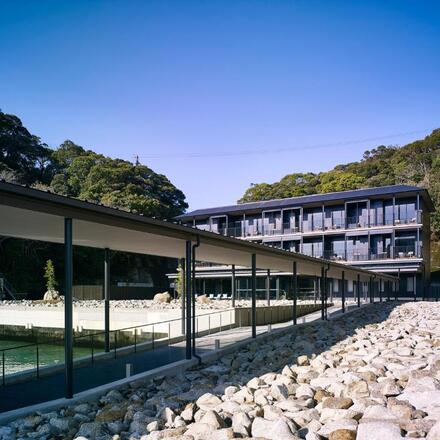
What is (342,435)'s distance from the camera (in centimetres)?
676

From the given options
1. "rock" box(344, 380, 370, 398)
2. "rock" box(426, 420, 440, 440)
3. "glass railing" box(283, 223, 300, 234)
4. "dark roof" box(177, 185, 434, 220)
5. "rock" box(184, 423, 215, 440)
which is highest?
"dark roof" box(177, 185, 434, 220)

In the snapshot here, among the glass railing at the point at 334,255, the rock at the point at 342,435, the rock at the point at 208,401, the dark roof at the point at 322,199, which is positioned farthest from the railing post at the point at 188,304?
the glass railing at the point at 334,255

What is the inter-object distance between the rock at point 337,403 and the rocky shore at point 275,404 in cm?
2

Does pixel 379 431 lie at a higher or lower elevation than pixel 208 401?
higher

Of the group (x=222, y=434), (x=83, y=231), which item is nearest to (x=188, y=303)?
(x=83, y=231)

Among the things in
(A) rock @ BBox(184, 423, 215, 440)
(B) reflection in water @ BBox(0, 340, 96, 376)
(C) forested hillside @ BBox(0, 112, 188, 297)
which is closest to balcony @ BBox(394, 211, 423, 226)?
(C) forested hillside @ BBox(0, 112, 188, 297)

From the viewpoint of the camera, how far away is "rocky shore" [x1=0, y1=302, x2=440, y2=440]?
281 inches

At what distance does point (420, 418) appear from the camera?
7250 mm

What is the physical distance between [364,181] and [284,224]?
915 inches

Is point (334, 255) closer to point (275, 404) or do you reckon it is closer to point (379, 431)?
point (275, 404)

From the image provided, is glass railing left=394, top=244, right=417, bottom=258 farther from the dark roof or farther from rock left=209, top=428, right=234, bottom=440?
rock left=209, top=428, right=234, bottom=440

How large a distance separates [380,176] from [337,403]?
6516cm

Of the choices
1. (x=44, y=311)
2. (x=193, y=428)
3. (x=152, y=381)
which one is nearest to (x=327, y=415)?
(x=193, y=428)

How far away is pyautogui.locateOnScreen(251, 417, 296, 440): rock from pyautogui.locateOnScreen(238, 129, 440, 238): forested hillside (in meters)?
55.9
